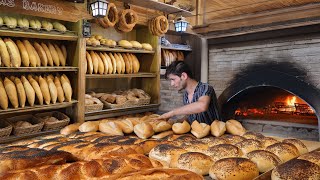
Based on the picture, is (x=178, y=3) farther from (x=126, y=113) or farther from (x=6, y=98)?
(x=6, y=98)

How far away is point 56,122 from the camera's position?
A: 12.0ft

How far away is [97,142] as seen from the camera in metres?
1.97

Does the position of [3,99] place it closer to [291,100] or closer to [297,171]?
[297,171]

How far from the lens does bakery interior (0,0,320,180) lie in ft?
5.02

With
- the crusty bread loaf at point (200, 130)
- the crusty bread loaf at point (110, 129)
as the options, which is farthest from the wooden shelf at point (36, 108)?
the crusty bread loaf at point (200, 130)

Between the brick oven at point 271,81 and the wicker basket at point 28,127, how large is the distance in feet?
10.1

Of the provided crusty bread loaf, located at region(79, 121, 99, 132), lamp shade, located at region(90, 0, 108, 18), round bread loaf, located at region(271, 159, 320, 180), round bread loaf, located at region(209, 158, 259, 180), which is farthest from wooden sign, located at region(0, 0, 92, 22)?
round bread loaf, located at region(271, 159, 320, 180)

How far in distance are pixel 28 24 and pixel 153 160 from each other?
8.69ft

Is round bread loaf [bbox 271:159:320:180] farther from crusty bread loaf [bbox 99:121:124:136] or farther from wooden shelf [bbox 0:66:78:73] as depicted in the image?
wooden shelf [bbox 0:66:78:73]

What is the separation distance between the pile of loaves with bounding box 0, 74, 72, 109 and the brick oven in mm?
2753

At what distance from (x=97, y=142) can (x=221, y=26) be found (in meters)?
3.71

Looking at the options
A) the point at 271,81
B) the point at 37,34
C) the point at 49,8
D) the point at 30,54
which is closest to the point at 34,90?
the point at 30,54

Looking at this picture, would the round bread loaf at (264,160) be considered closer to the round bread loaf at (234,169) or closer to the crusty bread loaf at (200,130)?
the round bread loaf at (234,169)

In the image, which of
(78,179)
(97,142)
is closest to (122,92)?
(97,142)
